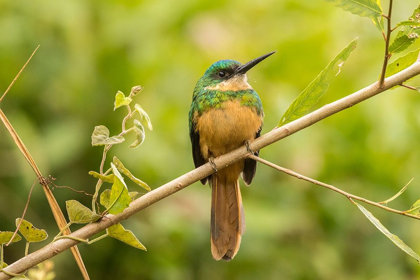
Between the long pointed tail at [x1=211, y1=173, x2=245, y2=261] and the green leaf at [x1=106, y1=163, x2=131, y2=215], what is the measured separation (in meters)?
0.73

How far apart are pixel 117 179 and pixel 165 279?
1.40 metres

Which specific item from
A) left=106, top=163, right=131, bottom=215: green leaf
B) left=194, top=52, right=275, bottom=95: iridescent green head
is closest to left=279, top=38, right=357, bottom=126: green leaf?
left=106, top=163, right=131, bottom=215: green leaf

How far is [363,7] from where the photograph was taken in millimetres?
1232

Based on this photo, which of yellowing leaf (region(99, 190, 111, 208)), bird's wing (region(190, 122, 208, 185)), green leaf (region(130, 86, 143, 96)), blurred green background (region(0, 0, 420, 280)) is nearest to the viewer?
yellowing leaf (region(99, 190, 111, 208))

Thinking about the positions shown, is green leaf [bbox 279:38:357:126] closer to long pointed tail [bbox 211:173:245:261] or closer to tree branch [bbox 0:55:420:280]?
tree branch [bbox 0:55:420:280]

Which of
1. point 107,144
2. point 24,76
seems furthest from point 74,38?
point 107,144

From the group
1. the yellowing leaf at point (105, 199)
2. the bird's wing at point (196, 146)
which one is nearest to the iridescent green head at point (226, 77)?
the bird's wing at point (196, 146)

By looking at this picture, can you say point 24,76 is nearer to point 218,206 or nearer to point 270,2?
point 218,206

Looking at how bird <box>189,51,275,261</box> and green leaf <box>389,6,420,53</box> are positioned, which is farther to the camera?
bird <box>189,51,275,261</box>

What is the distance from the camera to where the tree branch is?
1061mm

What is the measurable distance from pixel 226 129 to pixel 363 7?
0.95 m

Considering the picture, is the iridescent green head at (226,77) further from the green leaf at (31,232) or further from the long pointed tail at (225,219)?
the green leaf at (31,232)

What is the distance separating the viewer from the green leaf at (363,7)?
4.02ft

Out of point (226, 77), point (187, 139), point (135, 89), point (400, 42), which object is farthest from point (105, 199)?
point (187, 139)
